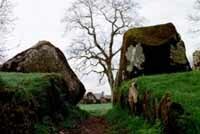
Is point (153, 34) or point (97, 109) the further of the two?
point (97, 109)

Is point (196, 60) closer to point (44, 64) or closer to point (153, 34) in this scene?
point (153, 34)

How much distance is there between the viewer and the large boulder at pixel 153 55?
77.7ft

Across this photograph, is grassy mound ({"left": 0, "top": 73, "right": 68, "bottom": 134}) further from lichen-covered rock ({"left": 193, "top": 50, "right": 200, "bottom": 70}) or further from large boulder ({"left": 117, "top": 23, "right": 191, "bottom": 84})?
lichen-covered rock ({"left": 193, "top": 50, "right": 200, "bottom": 70})

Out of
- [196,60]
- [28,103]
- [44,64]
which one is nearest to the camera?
[28,103]

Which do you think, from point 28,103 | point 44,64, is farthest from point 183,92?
point 44,64

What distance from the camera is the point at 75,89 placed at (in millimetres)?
26266

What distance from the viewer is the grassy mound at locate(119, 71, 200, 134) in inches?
384

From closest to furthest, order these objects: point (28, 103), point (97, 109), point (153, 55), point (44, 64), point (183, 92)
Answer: point (28, 103) → point (183, 92) → point (153, 55) → point (44, 64) → point (97, 109)

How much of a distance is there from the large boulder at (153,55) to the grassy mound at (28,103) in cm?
582

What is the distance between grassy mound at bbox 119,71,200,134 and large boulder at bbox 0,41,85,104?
9476mm

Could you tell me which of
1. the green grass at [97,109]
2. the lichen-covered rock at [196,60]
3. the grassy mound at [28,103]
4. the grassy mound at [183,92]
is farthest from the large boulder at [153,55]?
the grassy mound at [183,92]

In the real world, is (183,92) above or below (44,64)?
below

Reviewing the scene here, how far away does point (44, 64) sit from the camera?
25.5m

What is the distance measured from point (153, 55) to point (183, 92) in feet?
37.3
